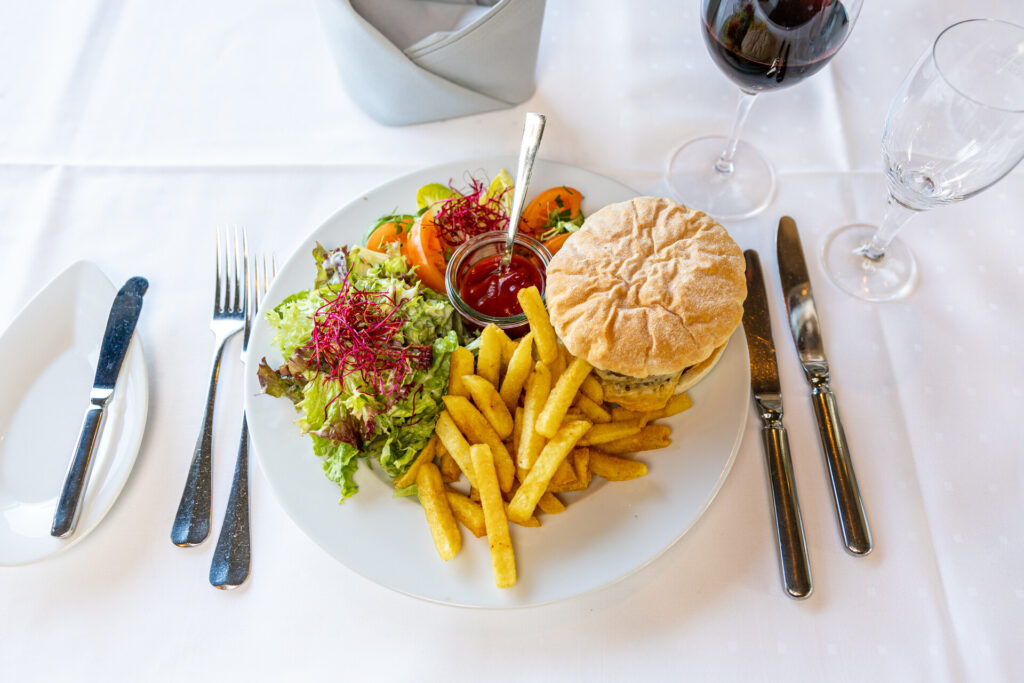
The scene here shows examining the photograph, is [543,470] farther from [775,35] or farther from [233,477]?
[775,35]

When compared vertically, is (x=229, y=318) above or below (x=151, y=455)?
above

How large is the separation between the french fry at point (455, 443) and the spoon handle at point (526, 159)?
0.80 meters

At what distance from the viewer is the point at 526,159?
7.89 ft

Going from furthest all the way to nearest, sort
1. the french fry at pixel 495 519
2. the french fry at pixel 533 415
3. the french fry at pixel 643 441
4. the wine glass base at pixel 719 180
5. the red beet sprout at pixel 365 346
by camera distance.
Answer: the wine glass base at pixel 719 180
the red beet sprout at pixel 365 346
the french fry at pixel 643 441
the french fry at pixel 533 415
the french fry at pixel 495 519

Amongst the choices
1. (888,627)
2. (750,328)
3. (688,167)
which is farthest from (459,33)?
(888,627)

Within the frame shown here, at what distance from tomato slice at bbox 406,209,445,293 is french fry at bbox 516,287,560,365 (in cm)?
61

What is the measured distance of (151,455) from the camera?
7.99 ft

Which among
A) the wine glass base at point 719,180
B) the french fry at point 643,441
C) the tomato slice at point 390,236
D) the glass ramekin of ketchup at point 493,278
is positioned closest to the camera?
the french fry at point 643,441

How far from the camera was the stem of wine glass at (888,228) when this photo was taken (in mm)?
2552

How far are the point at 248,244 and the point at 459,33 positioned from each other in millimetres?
1348

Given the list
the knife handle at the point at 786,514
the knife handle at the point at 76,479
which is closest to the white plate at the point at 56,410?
the knife handle at the point at 76,479

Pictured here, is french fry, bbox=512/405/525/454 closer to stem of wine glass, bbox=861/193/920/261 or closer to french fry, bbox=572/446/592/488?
french fry, bbox=572/446/592/488

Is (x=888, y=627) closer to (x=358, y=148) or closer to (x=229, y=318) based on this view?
(x=229, y=318)

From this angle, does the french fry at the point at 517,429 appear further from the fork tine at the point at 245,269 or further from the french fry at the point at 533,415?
the fork tine at the point at 245,269
